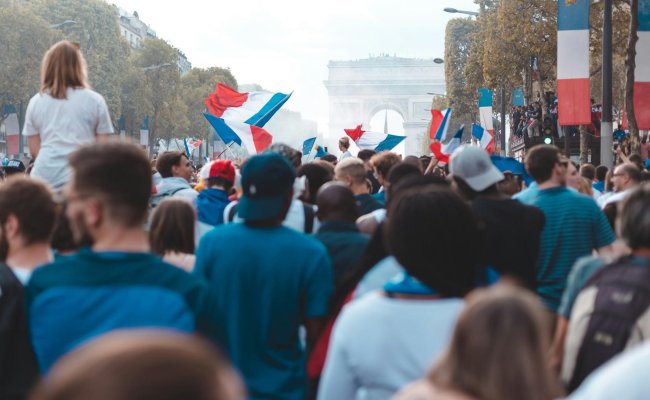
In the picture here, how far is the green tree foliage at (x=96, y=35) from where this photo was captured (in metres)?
69.5

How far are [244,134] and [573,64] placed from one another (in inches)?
383

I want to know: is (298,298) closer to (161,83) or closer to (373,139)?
(373,139)

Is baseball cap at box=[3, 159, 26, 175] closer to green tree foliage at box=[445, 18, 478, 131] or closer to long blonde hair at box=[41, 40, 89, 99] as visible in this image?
long blonde hair at box=[41, 40, 89, 99]

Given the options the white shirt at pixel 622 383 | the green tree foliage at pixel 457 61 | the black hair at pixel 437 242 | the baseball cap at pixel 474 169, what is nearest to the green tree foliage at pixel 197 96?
the green tree foliage at pixel 457 61

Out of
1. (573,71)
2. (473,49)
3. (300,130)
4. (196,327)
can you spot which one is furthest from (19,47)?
(196,327)

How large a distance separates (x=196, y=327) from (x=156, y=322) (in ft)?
0.45

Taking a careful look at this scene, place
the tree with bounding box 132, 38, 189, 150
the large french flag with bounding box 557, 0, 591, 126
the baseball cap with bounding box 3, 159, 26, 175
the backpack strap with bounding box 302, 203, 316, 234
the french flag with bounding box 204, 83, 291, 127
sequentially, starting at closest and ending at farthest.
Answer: the backpack strap with bounding box 302, 203, 316, 234, the baseball cap with bounding box 3, 159, 26, 175, the french flag with bounding box 204, 83, 291, 127, the large french flag with bounding box 557, 0, 591, 126, the tree with bounding box 132, 38, 189, 150

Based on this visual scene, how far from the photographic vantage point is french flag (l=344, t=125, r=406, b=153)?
65.5 ft

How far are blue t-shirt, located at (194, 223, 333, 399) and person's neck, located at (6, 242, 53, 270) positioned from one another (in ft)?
1.99

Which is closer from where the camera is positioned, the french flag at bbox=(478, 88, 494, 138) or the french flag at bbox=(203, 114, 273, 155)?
the french flag at bbox=(203, 114, 273, 155)

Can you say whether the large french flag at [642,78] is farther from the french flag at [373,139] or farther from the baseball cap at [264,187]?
the baseball cap at [264,187]

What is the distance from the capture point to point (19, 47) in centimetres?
5800

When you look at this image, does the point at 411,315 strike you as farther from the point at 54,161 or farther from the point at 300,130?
the point at 300,130

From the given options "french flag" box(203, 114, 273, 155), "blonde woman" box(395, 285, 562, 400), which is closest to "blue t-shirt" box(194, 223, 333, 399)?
"blonde woman" box(395, 285, 562, 400)
